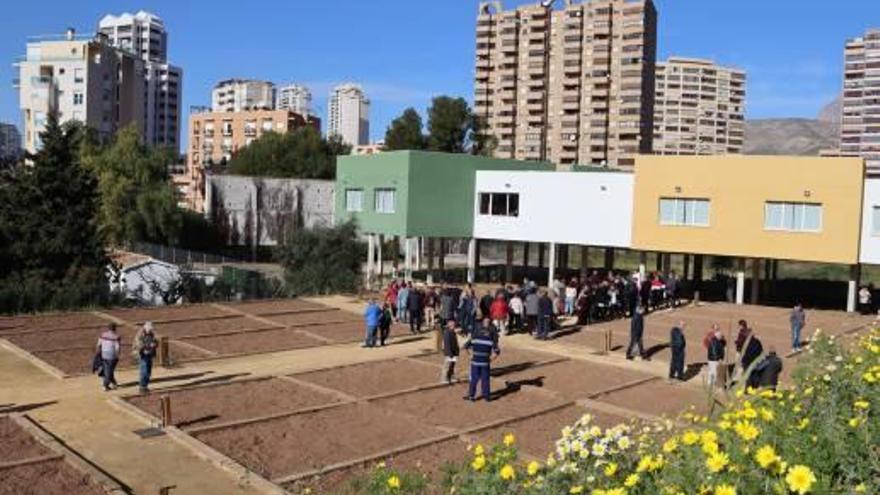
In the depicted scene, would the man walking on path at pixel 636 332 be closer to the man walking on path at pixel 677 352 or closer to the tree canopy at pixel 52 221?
the man walking on path at pixel 677 352

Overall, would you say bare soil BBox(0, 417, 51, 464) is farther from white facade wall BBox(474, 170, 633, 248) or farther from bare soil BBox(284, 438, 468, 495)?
white facade wall BBox(474, 170, 633, 248)

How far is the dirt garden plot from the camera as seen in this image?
37.1 ft

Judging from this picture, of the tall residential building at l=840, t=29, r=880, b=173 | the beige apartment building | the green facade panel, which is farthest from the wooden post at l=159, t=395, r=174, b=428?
the tall residential building at l=840, t=29, r=880, b=173

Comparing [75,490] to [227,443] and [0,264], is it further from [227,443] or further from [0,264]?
[0,264]

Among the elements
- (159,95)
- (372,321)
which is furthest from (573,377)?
(159,95)

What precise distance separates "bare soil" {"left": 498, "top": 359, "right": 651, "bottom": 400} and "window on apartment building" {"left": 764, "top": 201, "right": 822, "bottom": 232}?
52.3 feet

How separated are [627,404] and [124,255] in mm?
40903

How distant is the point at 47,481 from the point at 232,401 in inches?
204

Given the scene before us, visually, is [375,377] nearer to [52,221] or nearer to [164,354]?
[164,354]

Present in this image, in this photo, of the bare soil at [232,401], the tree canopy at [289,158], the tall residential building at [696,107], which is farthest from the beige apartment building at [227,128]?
the bare soil at [232,401]

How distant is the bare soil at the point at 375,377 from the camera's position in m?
18.2

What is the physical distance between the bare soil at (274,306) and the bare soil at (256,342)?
391 centimetres

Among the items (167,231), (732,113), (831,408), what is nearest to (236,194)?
(167,231)

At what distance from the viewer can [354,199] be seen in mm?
44844
